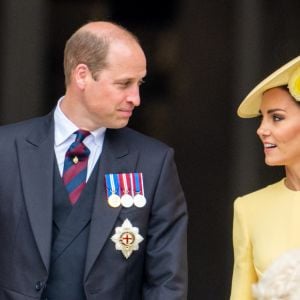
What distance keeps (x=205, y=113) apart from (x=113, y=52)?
184cm

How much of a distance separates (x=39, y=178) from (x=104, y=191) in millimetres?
278

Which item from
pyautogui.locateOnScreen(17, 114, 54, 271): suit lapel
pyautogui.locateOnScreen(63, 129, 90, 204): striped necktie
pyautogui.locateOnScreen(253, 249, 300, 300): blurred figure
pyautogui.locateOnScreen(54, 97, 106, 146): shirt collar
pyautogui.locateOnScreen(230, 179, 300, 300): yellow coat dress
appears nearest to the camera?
pyautogui.locateOnScreen(253, 249, 300, 300): blurred figure

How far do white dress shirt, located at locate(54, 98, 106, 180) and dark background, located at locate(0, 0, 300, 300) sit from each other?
1.57 metres

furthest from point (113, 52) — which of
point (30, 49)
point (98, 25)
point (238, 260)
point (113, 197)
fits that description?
point (30, 49)

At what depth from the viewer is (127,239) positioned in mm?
4594

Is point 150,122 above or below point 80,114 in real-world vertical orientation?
below

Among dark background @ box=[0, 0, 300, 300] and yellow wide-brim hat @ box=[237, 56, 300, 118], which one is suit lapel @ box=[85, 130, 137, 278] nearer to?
yellow wide-brim hat @ box=[237, 56, 300, 118]

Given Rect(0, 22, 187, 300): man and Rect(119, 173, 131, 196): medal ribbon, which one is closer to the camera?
Rect(0, 22, 187, 300): man

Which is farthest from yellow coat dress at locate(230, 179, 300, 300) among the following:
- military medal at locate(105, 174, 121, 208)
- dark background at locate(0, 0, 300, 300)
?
dark background at locate(0, 0, 300, 300)

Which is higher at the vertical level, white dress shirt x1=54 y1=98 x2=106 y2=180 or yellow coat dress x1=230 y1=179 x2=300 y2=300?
white dress shirt x1=54 y1=98 x2=106 y2=180

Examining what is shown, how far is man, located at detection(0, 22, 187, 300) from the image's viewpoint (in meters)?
4.57

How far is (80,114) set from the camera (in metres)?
4.75

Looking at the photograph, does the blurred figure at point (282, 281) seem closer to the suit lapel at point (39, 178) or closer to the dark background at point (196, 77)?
the suit lapel at point (39, 178)

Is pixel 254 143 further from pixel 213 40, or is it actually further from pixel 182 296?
pixel 182 296
